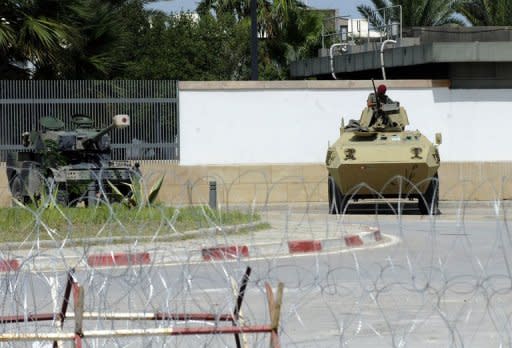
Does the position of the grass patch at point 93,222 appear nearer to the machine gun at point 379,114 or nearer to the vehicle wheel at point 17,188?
the vehicle wheel at point 17,188

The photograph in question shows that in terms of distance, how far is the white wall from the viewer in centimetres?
2742

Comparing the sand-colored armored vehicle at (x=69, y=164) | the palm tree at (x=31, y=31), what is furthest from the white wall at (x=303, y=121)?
the sand-colored armored vehicle at (x=69, y=164)

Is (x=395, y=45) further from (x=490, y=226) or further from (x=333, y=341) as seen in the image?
(x=333, y=341)

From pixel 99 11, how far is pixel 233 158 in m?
5.02

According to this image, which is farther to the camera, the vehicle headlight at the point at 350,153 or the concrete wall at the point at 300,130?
the concrete wall at the point at 300,130

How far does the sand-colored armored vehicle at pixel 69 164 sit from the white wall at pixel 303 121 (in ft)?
14.6

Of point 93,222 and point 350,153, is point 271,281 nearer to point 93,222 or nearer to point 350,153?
point 93,222

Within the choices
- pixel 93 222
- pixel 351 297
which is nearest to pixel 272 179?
pixel 93 222

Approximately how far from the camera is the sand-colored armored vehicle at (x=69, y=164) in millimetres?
21281

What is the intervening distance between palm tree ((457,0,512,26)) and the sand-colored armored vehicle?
2808 cm

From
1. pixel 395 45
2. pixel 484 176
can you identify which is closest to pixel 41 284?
pixel 484 176

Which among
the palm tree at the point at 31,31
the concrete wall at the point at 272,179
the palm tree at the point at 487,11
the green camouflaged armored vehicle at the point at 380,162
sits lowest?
the concrete wall at the point at 272,179

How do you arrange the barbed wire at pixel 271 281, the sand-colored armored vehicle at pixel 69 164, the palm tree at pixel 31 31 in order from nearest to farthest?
the barbed wire at pixel 271 281 < the sand-colored armored vehicle at pixel 69 164 < the palm tree at pixel 31 31

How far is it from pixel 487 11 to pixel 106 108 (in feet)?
84.7
